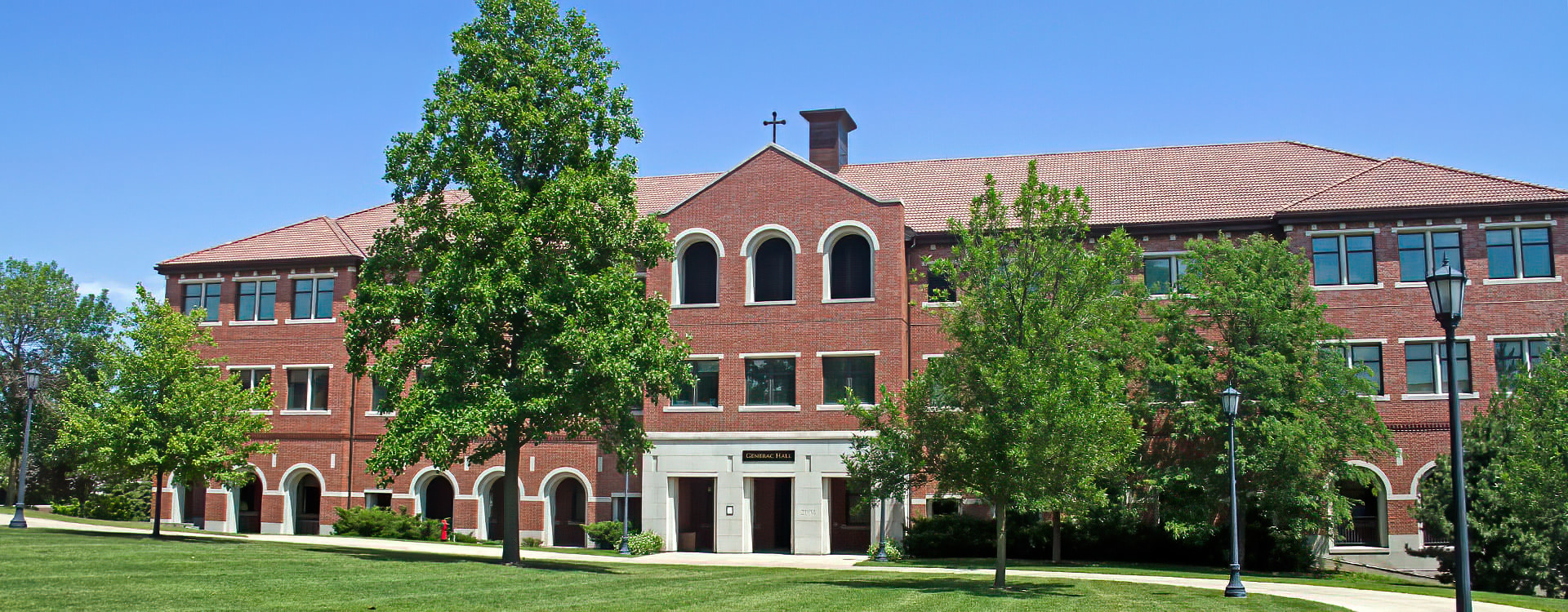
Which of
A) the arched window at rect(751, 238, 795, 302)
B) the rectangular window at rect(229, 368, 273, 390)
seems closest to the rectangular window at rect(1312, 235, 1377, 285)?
the arched window at rect(751, 238, 795, 302)

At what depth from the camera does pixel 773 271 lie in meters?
37.1

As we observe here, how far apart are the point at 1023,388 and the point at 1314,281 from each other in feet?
55.9

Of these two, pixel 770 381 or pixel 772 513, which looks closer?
pixel 770 381

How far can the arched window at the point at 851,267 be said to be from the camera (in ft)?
119

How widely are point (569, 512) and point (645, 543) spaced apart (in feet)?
19.3

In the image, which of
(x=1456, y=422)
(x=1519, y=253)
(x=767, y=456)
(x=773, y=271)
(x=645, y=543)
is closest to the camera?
(x=1456, y=422)

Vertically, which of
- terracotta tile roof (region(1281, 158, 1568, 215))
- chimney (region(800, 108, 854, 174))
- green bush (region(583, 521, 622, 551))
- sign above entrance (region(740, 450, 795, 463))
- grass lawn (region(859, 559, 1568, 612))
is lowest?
grass lawn (region(859, 559, 1568, 612))

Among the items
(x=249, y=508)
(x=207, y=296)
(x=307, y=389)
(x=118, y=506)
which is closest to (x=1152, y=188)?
(x=307, y=389)

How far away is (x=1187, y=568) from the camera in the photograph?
99.8 feet

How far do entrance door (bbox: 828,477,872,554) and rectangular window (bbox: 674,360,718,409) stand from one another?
454 centimetres

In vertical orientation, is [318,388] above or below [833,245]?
below

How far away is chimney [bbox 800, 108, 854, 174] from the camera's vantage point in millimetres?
41531

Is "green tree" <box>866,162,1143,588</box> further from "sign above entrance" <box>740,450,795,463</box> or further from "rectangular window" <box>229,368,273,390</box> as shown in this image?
"rectangular window" <box>229,368,273,390</box>

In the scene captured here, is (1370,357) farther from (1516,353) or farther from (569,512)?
(569,512)
